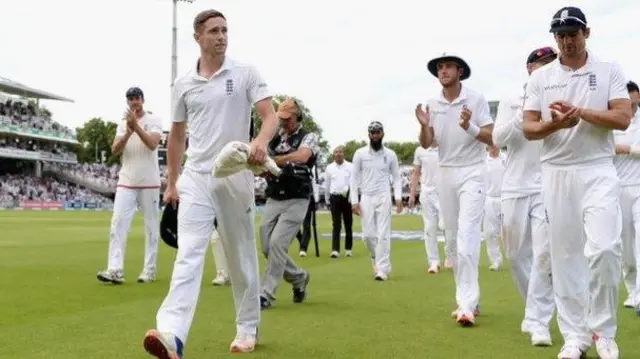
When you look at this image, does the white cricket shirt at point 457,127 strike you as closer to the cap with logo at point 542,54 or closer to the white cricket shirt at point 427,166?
the cap with logo at point 542,54

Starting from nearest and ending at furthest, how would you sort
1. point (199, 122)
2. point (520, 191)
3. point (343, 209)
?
point (199, 122) → point (520, 191) → point (343, 209)

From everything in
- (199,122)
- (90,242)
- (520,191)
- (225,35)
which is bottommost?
(90,242)

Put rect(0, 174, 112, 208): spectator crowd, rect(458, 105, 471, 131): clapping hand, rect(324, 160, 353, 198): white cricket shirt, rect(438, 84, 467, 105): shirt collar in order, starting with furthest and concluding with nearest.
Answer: rect(0, 174, 112, 208): spectator crowd → rect(324, 160, 353, 198): white cricket shirt → rect(438, 84, 467, 105): shirt collar → rect(458, 105, 471, 131): clapping hand

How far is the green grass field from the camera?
255 inches

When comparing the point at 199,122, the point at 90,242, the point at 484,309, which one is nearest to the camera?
the point at 199,122

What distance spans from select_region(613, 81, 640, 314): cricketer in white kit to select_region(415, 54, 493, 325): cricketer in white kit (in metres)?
1.74

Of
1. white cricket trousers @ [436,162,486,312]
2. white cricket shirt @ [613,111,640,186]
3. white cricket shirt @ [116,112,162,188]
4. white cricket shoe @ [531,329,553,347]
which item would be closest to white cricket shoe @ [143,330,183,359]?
white cricket shoe @ [531,329,553,347]

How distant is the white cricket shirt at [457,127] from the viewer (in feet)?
27.3

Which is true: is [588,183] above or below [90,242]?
above

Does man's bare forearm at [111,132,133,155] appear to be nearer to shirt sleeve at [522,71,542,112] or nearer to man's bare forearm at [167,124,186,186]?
man's bare forearm at [167,124,186,186]

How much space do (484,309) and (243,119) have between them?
4083 millimetres

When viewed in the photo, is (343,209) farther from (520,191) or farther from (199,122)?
(199,122)

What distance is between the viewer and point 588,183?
19.2 feet

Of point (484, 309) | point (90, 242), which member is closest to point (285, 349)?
point (484, 309)
